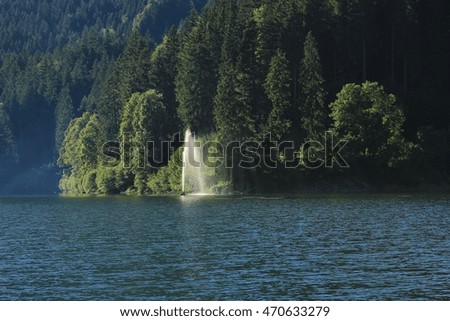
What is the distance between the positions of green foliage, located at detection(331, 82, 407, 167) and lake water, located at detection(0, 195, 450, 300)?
4169 centimetres

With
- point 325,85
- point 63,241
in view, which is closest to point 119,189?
point 325,85

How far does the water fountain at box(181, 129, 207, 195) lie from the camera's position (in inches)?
5221

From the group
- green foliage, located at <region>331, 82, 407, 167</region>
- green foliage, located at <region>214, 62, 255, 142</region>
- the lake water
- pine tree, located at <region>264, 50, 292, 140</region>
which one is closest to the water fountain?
green foliage, located at <region>214, 62, 255, 142</region>

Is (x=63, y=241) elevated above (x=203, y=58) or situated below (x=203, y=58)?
below

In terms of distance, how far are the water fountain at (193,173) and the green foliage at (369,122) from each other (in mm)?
19132

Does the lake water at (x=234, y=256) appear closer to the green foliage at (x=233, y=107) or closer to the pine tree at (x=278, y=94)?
the pine tree at (x=278, y=94)

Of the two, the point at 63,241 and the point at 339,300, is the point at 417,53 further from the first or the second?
the point at 339,300

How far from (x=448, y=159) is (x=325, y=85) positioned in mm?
20692

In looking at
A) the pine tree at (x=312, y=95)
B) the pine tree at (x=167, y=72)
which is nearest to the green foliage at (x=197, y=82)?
the pine tree at (x=167, y=72)

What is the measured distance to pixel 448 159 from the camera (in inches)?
4983

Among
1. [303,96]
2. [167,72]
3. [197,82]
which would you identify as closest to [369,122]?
[303,96]

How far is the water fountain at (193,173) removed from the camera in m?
133

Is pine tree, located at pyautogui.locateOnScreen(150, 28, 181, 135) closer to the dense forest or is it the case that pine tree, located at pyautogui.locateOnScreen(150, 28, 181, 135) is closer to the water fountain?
the dense forest

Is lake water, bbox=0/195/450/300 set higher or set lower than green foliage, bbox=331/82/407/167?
lower
